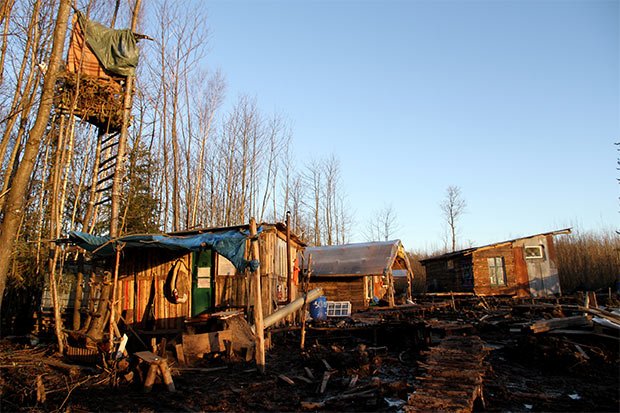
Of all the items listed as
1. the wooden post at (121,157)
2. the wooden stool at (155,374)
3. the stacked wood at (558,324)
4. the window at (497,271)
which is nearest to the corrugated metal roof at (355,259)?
the window at (497,271)

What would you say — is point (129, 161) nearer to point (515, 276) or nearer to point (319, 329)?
point (319, 329)

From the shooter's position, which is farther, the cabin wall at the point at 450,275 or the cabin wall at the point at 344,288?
the cabin wall at the point at 450,275

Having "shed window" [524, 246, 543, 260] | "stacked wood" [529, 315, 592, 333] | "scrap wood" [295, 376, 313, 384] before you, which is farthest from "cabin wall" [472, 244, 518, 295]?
"scrap wood" [295, 376, 313, 384]

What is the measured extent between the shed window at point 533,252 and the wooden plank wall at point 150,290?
891 inches

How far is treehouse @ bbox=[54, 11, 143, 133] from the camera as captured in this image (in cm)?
1317

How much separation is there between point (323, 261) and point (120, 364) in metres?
17.3

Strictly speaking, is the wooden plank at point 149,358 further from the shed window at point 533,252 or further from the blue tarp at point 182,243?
the shed window at point 533,252

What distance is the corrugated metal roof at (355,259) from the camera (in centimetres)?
2328

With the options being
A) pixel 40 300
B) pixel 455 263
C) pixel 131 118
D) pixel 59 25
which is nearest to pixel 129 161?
pixel 131 118

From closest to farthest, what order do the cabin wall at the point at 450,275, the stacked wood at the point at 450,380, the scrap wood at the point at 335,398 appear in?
the stacked wood at the point at 450,380, the scrap wood at the point at 335,398, the cabin wall at the point at 450,275

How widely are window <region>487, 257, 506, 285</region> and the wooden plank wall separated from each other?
21.0 meters

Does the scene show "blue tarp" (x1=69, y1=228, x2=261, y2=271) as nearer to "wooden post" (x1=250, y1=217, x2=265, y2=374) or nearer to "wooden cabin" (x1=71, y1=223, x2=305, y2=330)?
"wooden cabin" (x1=71, y1=223, x2=305, y2=330)

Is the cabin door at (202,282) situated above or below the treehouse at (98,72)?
below

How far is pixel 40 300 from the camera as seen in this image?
14.1 meters
